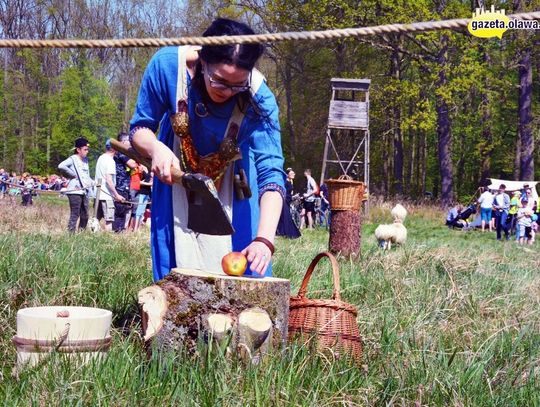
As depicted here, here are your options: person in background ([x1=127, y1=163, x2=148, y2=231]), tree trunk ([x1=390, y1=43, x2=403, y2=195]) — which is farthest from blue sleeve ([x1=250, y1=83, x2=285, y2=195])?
tree trunk ([x1=390, y1=43, x2=403, y2=195])

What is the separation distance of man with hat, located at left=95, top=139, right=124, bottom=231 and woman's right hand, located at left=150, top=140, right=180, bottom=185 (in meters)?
8.11

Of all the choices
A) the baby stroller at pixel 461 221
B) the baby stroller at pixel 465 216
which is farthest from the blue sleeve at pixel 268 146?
the baby stroller at pixel 465 216

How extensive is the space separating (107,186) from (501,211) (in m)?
13.4

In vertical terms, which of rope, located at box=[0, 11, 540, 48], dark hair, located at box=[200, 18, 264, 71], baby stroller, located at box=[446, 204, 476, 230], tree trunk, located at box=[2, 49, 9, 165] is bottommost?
baby stroller, located at box=[446, 204, 476, 230]

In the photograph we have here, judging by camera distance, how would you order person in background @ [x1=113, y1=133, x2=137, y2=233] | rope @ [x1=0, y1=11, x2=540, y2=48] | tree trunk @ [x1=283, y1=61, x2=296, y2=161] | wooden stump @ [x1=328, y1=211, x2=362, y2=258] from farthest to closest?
tree trunk @ [x1=283, y1=61, x2=296, y2=161], person in background @ [x1=113, y1=133, x2=137, y2=233], wooden stump @ [x1=328, y1=211, x2=362, y2=258], rope @ [x1=0, y1=11, x2=540, y2=48]

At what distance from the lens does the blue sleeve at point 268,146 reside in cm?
347

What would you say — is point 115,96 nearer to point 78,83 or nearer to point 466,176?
point 78,83

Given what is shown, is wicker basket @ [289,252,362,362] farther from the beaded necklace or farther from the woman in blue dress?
the beaded necklace

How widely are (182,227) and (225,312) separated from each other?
1.81 feet

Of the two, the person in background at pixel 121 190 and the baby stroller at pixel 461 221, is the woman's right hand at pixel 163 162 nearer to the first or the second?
the person in background at pixel 121 190

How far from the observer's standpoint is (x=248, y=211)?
12.1ft

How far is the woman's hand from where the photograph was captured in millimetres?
3287

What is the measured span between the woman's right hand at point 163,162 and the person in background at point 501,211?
1813 centimetres

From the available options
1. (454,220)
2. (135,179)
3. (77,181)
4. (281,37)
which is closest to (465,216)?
(454,220)
